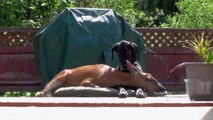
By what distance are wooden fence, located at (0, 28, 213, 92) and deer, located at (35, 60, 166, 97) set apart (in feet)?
6.36


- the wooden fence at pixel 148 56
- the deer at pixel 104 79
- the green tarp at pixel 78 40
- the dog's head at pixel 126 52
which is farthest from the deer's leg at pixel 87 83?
the wooden fence at pixel 148 56

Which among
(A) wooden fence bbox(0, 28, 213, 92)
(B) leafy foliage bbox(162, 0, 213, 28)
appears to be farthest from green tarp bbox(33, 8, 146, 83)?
(B) leafy foliage bbox(162, 0, 213, 28)

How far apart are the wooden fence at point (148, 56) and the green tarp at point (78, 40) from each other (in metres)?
0.50

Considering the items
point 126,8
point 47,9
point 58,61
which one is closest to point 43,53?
point 58,61

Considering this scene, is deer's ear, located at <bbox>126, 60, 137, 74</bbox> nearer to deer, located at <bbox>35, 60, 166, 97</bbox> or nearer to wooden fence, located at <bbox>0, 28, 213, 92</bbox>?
deer, located at <bbox>35, 60, 166, 97</bbox>

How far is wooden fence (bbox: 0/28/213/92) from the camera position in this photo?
11914mm

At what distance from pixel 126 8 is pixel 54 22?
8.74 m

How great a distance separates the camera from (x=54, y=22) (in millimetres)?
11555
